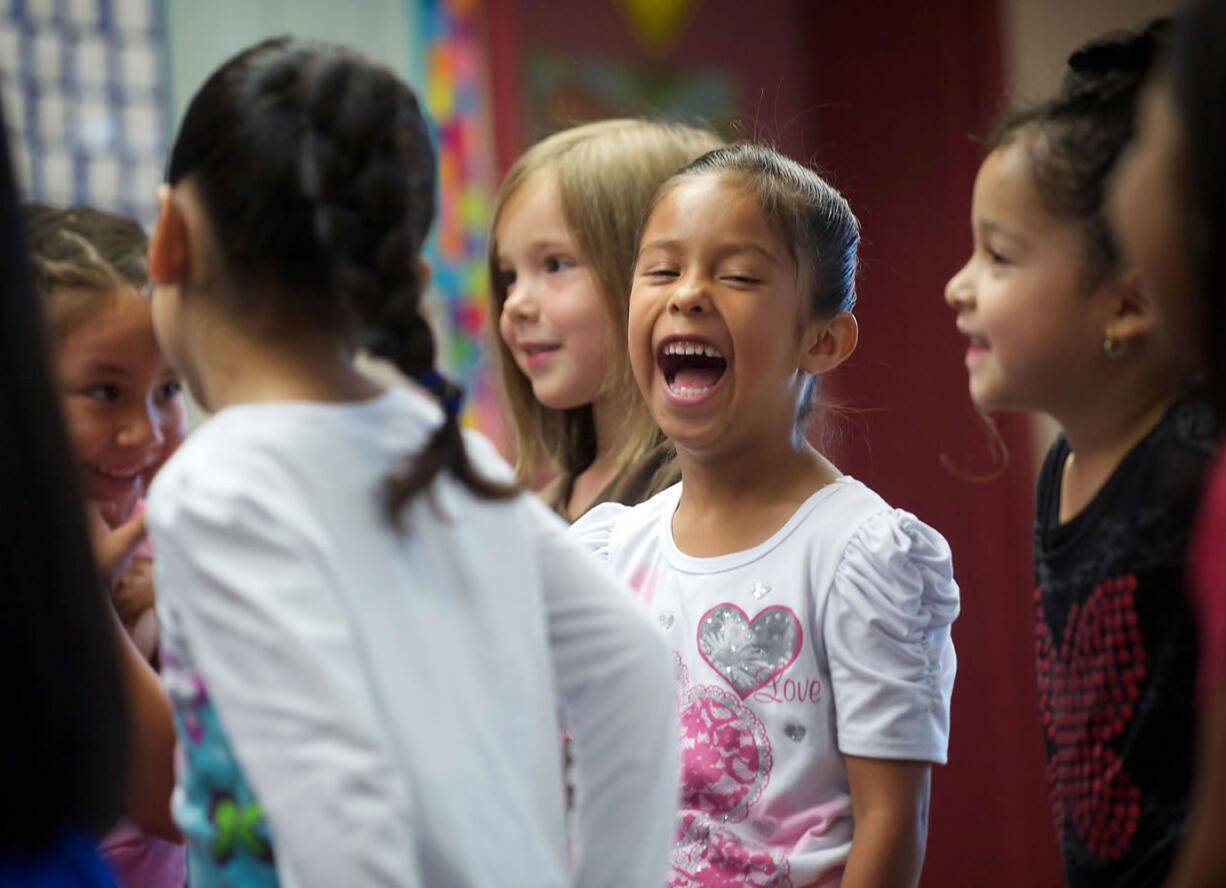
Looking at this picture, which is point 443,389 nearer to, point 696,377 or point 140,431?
point 696,377

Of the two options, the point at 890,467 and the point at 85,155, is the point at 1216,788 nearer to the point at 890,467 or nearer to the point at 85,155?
the point at 890,467

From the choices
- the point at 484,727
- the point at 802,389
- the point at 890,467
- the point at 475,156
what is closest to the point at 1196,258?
the point at 484,727

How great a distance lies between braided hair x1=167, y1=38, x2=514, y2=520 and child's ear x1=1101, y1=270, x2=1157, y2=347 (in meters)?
0.60

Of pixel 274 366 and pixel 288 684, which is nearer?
pixel 288 684

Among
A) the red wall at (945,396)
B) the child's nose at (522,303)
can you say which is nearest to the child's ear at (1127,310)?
the child's nose at (522,303)

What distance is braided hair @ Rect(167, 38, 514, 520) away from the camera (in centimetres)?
95

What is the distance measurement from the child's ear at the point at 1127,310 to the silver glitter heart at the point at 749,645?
438 mm

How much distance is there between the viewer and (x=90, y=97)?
3029mm

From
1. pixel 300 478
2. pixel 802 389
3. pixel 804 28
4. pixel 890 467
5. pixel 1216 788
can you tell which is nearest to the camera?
pixel 1216 788

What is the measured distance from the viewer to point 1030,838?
309cm

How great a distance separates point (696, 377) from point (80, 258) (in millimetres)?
758

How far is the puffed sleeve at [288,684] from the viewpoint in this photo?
85cm

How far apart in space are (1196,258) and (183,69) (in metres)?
2.83

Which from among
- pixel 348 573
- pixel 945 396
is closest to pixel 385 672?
pixel 348 573
